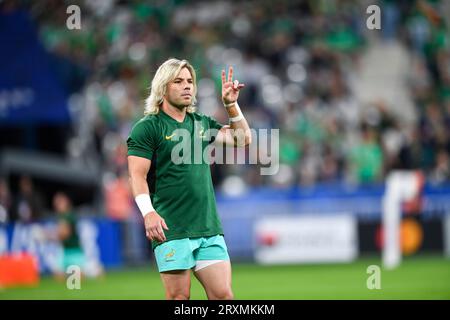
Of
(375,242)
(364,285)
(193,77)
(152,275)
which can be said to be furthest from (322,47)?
(193,77)

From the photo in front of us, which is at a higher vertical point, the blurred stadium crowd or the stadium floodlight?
the blurred stadium crowd

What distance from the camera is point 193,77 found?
712 cm

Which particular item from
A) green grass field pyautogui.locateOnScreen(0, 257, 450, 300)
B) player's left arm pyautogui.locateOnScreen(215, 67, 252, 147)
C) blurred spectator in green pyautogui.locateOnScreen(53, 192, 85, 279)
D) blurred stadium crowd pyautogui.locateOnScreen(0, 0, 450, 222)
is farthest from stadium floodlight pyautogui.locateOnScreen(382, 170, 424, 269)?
player's left arm pyautogui.locateOnScreen(215, 67, 252, 147)

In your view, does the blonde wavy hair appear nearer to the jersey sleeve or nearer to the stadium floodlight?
the jersey sleeve

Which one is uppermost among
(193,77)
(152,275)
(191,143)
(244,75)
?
(244,75)

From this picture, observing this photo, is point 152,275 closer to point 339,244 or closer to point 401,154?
point 339,244

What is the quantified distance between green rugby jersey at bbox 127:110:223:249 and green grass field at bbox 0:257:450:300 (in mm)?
4870

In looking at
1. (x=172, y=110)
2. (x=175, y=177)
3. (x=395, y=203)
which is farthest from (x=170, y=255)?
(x=395, y=203)

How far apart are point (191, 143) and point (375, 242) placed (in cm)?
1110

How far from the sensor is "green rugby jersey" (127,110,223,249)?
6.93m

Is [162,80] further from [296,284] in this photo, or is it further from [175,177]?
[296,284]
